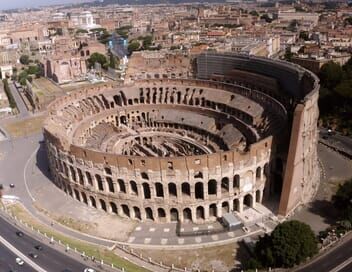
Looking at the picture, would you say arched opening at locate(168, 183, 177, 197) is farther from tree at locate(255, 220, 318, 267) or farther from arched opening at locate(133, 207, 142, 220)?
tree at locate(255, 220, 318, 267)

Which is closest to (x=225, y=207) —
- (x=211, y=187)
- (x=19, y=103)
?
(x=211, y=187)

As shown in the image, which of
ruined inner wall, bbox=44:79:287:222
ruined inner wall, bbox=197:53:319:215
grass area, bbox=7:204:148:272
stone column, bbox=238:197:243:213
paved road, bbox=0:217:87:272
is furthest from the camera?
stone column, bbox=238:197:243:213

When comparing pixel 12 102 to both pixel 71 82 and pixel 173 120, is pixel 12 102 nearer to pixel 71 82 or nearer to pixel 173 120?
pixel 71 82

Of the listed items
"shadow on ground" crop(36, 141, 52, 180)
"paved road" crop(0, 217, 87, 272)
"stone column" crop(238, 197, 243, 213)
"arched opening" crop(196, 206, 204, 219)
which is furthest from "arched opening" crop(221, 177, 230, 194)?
"shadow on ground" crop(36, 141, 52, 180)

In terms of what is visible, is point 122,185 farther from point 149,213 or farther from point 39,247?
point 39,247

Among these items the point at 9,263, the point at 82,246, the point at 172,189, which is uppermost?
the point at 172,189

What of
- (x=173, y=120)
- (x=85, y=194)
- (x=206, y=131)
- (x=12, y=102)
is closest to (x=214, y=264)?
(x=85, y=194)

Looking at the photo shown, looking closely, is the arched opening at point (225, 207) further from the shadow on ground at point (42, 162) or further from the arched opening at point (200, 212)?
the shadow on ground at point (42, 162)
